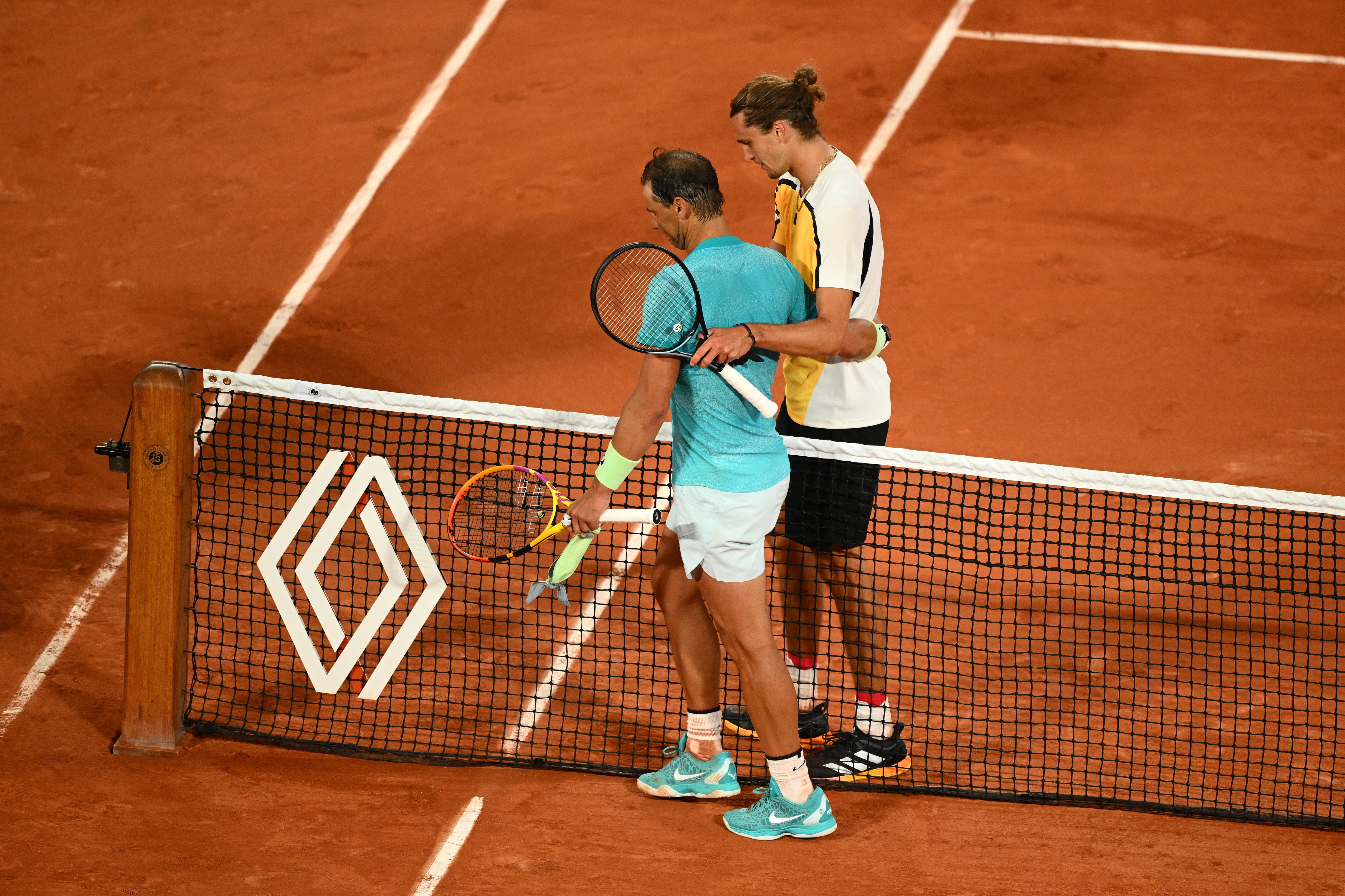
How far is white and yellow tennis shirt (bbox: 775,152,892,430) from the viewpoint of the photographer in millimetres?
4773

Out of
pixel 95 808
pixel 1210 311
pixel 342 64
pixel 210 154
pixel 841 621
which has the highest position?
pixel 342 64

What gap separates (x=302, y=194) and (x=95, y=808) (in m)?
6.28

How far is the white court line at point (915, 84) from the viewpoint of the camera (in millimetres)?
10781

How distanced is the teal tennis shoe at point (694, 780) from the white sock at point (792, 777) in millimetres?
321

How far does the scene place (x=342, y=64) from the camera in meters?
11.7

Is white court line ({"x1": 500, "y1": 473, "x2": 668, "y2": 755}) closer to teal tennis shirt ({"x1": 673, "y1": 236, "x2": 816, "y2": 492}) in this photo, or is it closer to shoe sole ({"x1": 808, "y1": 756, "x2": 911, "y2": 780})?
teal tennis shirt ({"x1": 673, "y1": 236, "x2": 816, "y2": 492})

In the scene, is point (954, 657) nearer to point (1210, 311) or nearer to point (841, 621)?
point (841, 621)

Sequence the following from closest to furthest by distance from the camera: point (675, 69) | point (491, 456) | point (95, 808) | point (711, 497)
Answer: point (711, 497)
point (95, 808)
point (491, 456)
point (675, 69)

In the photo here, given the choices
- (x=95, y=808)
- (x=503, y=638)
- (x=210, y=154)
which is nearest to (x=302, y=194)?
(x=210, y=154)

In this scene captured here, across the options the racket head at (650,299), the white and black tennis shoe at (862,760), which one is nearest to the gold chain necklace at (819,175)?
the racket head at (650,299)

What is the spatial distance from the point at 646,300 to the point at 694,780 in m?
1.88

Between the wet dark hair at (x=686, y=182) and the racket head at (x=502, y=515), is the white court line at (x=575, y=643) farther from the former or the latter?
the wet dark hair at (x=686, y=182)

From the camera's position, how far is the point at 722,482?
4.63 meters

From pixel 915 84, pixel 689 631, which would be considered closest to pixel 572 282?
pixel 915 84
